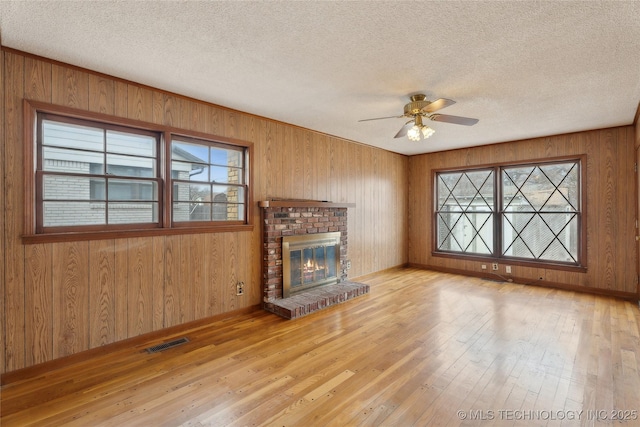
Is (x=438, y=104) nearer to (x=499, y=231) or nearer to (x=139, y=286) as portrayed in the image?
(x=139, y=286)

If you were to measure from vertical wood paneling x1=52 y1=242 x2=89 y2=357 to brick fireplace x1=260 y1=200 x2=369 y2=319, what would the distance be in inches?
74.3

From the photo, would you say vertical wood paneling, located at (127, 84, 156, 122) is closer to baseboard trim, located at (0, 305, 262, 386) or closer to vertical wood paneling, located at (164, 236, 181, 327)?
vertical wood paneling, located at (164, 236, 181, 327)

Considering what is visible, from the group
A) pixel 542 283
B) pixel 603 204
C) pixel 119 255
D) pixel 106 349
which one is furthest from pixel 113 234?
pixel 603 204

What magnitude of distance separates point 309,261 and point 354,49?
2958 mm

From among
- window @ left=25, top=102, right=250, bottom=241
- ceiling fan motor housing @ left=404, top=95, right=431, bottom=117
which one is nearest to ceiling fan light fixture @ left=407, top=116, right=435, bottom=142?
ceiling fan motor housing @ left=404, top=95, right=431, bottom=117

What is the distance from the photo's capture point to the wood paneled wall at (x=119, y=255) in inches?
95.0

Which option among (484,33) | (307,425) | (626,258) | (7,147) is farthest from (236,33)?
(626,258)

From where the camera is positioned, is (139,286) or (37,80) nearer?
(37,80)

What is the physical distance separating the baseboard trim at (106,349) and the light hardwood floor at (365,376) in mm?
65

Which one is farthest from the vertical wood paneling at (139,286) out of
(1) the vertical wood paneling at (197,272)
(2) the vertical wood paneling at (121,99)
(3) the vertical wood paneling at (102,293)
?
(2) the vertical wood paneling at (121,99)

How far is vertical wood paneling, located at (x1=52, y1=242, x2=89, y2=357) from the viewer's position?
8.50 ft

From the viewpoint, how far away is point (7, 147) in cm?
238

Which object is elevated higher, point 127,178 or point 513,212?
point 127,178

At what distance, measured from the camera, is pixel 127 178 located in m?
3.01
